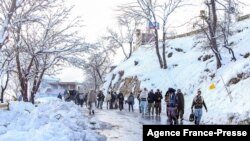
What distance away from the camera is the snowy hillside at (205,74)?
2252cm

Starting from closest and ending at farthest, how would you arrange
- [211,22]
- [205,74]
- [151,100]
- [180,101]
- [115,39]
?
[180,101] → [151,100] → [211,22] → [205,74] → [115,39]

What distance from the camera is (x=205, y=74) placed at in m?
→ 35.8

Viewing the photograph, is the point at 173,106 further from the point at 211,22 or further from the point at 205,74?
the point at 205,74

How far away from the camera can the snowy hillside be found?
22.5 m

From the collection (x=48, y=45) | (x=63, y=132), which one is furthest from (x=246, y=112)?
(x=48, y=45)

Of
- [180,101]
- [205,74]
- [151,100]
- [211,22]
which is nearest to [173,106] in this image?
[180,101]

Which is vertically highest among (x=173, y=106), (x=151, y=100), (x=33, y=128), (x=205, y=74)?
(x=205, y=74)

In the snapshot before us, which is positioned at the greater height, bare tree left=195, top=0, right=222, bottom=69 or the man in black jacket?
bare tree left=195, top=0, right=222, bottom=69

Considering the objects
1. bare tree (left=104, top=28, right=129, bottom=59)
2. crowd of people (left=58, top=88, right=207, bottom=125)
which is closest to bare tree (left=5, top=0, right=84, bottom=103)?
crowd of people (left=58, top=88, right=207, bottom=125)

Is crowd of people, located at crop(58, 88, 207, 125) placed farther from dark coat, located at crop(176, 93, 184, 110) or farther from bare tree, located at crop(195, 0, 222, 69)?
bare tree, located at crop(195, 0, 222, 69)

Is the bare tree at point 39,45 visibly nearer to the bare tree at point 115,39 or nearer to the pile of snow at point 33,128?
the pile of snow at point 33,128

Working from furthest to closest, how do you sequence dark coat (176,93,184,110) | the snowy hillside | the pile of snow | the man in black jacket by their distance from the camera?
1. the man in black jacket
2. the snowy hillside
3. dark coat (176,93,184,110)
4. the pile of snow

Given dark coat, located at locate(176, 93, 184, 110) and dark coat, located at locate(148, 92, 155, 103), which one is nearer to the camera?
dark coat, located at locate(176, 93, 184, 110)

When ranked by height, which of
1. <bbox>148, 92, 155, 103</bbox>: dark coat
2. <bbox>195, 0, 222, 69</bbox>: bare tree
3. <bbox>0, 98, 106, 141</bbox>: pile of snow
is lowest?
<bbox>0, 98, 106, 141</bbox>: pile of snow
